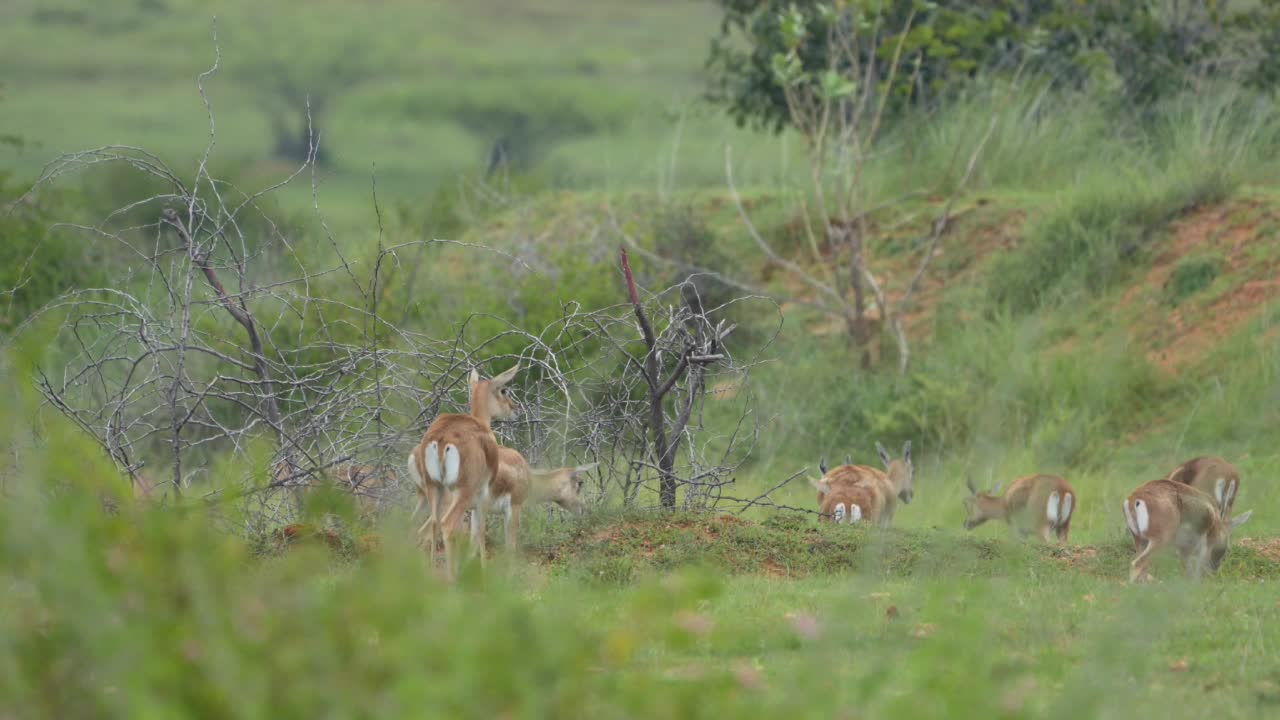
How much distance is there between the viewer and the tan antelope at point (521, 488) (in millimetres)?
9969

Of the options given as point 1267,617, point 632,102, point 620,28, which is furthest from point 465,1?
point 1267,617

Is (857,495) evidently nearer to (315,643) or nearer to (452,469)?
(452,469)

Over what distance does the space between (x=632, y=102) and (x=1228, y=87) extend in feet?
164

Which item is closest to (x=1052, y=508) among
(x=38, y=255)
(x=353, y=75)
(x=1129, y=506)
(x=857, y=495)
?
(x=857, y=495)

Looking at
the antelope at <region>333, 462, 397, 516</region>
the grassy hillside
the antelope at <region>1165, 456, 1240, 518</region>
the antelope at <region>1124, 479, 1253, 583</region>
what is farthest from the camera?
the grassy hillside

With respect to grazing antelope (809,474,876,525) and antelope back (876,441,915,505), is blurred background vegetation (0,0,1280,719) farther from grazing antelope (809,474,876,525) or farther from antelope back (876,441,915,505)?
grazing antelope (809,474,876,525)

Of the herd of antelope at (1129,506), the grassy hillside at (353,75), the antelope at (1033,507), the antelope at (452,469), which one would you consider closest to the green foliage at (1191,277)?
the herd of antelope at (1129,506)

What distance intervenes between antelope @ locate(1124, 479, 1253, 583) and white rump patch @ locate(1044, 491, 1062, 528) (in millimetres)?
2203

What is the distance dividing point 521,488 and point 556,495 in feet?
2.55

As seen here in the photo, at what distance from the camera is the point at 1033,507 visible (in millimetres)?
12414

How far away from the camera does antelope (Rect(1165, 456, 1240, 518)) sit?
11656 millimetres

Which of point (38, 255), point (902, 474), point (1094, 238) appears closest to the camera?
point (902, 474)

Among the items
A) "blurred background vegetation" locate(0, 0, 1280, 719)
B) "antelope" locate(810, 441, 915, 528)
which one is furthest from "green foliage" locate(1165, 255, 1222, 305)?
"antelope" locate(810, 441, 915, 528)

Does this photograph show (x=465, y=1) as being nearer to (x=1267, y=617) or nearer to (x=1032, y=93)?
(x=1032, y=93)
